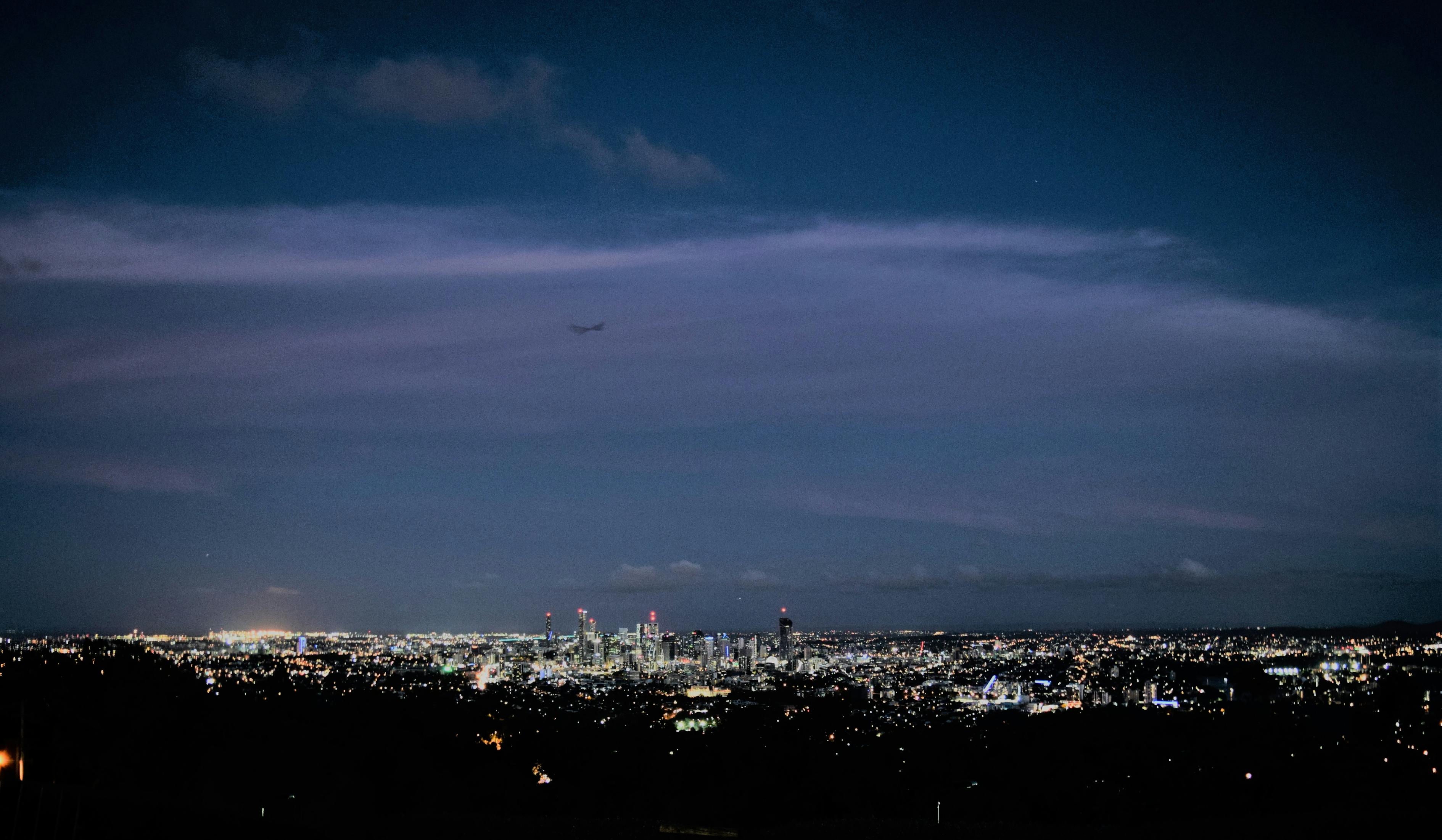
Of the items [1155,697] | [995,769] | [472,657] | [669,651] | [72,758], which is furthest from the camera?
[669,651]

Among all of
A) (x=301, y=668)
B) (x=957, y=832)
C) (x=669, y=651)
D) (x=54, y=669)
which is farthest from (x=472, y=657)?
(x=957, y=832)

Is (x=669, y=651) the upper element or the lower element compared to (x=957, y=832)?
lower

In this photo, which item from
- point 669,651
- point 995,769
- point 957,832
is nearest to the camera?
point 957,832

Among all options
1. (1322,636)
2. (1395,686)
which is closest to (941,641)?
(1322,636)

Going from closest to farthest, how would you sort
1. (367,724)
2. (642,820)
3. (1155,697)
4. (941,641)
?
(642,820) < (367,724) < (1155,697) < (941,641)

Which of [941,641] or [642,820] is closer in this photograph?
[642,820]

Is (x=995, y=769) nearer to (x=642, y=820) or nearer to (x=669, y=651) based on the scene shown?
(x=642, y=820)

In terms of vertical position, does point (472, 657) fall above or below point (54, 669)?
below

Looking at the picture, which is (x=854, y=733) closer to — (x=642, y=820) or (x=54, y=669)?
(x=642, y=820)

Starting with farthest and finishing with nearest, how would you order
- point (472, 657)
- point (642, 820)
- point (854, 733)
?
point (472, 657)
point (854, 733)
point (642, 820)
